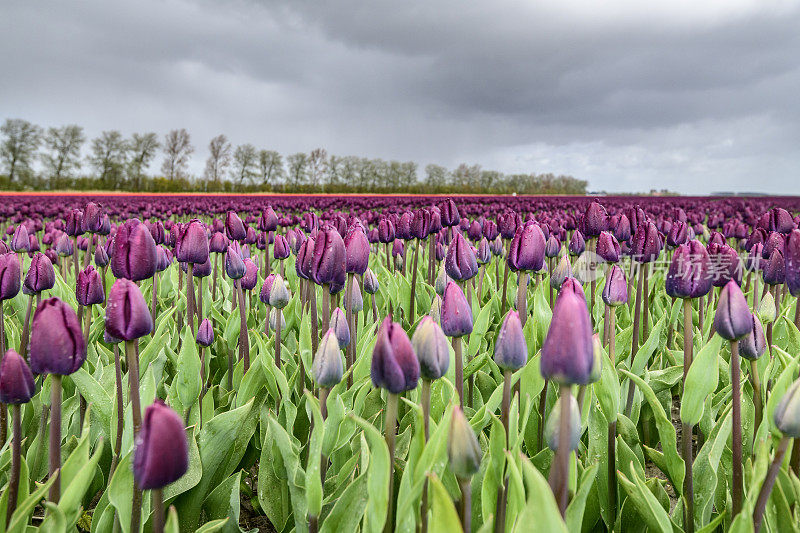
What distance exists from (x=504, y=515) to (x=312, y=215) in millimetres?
2860

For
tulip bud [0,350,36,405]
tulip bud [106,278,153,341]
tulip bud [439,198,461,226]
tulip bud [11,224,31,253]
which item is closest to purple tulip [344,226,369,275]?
tulip bud [106,278,153,341]

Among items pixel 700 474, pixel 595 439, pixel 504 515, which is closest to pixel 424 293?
pixel 595 439

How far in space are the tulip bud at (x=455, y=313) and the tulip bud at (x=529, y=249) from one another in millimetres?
600

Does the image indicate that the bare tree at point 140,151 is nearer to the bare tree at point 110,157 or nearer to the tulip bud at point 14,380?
the bare tree at point 110,157

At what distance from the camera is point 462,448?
110cm

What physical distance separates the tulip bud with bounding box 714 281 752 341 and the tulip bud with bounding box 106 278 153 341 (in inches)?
61.9

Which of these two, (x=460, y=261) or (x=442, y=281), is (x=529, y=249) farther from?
(x=442, y=281)

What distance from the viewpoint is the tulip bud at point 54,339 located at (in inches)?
45.8

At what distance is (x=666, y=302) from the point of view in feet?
13.9

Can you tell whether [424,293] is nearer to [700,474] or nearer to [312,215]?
[312,215]

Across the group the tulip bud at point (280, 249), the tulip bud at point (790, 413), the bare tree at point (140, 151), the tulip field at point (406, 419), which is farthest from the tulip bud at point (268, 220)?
the bare tree at point (140, 151)

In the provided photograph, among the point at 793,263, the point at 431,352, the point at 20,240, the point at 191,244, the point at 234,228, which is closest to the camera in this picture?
the point at 431,352

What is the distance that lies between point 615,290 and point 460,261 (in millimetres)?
→ 705

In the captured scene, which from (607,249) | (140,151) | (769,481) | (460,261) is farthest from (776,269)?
(140,151)
